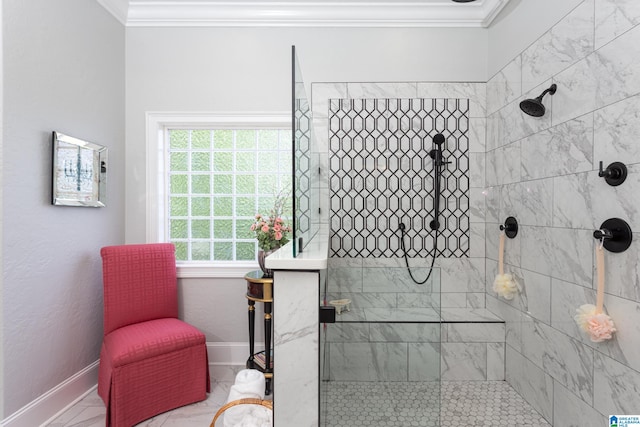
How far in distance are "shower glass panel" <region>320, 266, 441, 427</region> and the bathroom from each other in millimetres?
555

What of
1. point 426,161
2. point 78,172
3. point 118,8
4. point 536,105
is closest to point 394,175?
point 426,161

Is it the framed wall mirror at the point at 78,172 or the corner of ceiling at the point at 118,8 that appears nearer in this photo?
the framed wall mirror at the point at 78,172

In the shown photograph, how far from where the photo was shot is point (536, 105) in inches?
74.9

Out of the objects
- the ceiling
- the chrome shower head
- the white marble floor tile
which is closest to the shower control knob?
the chrome shower head

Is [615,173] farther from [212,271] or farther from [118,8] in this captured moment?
[118,8]

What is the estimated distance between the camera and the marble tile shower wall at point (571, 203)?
1.43 meters

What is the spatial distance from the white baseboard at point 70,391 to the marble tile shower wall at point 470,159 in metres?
1.09

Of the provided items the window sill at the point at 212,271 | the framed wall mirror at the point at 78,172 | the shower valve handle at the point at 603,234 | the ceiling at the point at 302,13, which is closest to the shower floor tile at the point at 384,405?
the shower valve handle at the point at 603,234

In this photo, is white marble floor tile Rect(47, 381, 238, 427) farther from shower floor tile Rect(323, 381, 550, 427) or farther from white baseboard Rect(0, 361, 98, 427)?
shower floor tile Rect(323, 381, 550, 427)

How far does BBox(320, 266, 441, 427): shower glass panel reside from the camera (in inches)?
51.9

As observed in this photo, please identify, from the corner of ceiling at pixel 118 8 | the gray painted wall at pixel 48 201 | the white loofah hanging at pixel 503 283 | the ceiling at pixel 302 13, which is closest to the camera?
the gray painted wall at pixel 48 201

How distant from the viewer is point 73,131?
7.07 ft

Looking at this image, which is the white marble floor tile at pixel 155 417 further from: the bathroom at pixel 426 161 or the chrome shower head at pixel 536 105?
the chrome shower head at pixel 536 105

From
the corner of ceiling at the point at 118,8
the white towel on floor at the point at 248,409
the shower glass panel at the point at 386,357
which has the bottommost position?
the white towel on floor at the point at 248,409
